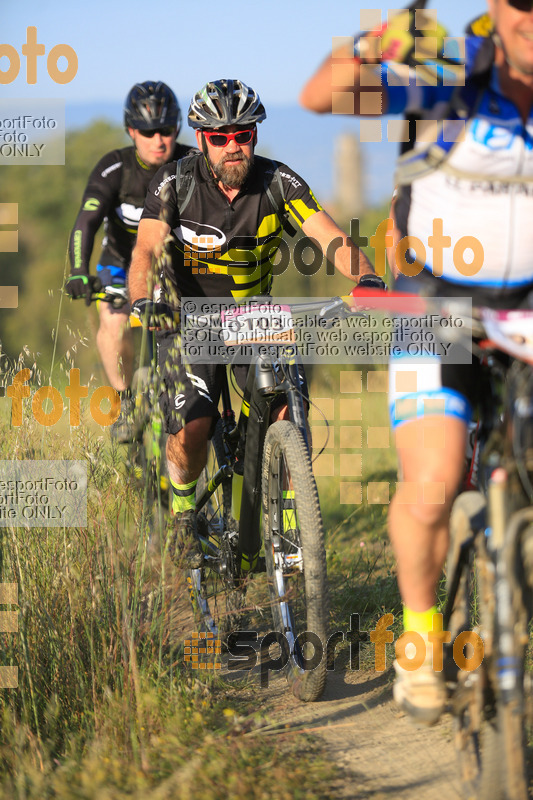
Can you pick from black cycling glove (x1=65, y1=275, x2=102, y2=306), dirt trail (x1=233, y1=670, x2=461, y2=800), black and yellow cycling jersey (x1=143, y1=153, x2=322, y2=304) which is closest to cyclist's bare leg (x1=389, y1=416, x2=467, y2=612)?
dirt trail (x1=233, y1=670, x2=461, y2=800)

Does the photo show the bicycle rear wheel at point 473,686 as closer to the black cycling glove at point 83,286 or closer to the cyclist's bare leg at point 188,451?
the cyclist's bare leg at point 188,451

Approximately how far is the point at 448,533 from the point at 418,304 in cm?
72

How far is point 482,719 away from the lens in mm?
2619

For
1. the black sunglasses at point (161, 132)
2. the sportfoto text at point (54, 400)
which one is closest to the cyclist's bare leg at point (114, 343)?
the black sunglasses at point (161, 132)

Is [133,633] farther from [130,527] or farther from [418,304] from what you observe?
[418,304]

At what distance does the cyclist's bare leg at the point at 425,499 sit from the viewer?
2639 millimetres

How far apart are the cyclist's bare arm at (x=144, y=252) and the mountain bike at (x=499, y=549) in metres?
1.80

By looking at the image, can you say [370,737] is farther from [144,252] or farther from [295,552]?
[144,252]

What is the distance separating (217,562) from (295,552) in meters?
0.55

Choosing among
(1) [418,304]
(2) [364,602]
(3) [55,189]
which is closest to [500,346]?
(1) [418,304]

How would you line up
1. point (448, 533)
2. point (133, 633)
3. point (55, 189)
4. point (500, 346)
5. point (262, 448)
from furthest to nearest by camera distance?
point (55, 189)
point (262, 448)
point (133, 633)
point (448, 533)
point (500, 346)

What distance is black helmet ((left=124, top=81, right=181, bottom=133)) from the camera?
6.41 meters

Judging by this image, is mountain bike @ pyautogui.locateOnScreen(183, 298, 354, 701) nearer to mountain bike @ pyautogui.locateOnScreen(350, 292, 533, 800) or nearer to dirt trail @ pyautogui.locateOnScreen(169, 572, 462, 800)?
dirt trail @ pyautogui.locateOnScreen(169, 572, 462, 800)

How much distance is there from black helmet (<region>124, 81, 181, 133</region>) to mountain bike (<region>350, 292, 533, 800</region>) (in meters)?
4.21
